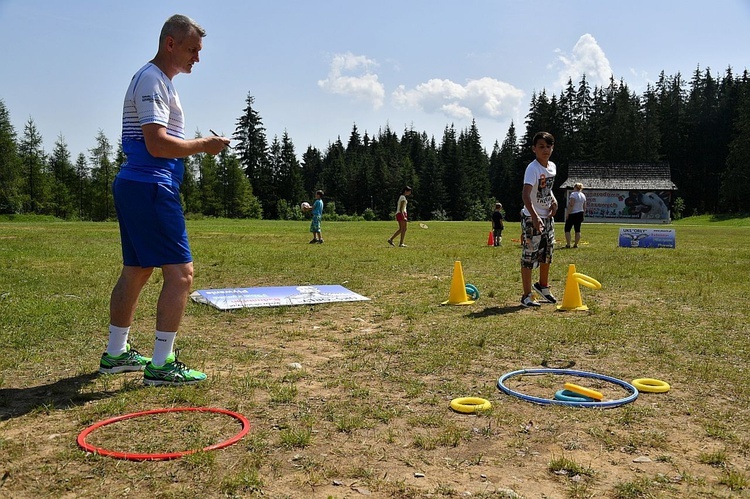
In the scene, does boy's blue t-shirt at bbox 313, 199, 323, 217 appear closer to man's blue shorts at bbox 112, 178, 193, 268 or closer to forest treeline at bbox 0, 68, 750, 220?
man's blue shorts at bbox 112, 178, 193, 268

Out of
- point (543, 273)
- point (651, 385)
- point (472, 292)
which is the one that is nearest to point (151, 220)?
point (651, 385)

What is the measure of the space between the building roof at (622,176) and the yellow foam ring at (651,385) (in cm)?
6603

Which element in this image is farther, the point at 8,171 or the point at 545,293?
the point at 8,171

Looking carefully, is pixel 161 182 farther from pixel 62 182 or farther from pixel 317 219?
pixel 62 182

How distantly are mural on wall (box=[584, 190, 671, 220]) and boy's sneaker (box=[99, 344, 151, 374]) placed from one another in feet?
217

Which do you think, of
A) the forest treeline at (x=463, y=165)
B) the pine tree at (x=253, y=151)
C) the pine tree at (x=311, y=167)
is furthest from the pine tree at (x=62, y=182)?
the pine tree at (x=311, y=167)

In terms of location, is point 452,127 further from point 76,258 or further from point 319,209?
point 76,258

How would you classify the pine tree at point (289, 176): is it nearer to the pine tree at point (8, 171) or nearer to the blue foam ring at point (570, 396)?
the pine tree at point (8, 171)

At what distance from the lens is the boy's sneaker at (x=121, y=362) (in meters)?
4.55

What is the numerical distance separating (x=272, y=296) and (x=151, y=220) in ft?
13.7

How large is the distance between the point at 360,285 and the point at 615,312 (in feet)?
12.8

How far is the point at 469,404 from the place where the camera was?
12.8 feet

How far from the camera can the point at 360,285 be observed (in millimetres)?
9656

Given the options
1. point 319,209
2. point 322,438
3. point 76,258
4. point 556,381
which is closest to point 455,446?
point 322,438
